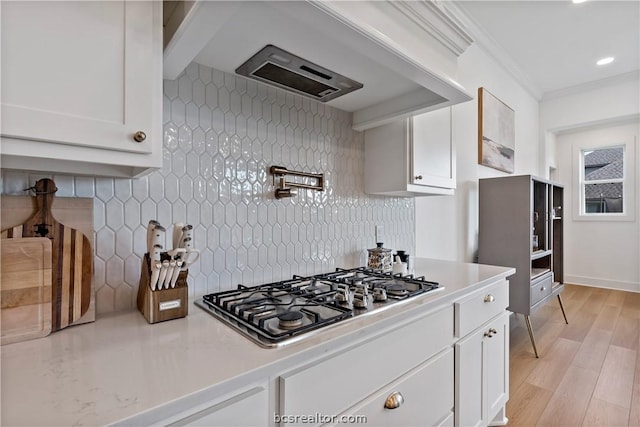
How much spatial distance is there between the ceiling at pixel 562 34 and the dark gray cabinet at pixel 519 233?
1481 mm

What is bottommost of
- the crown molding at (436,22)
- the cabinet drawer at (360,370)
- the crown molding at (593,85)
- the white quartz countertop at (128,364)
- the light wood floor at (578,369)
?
the light wood floor at (578,369)

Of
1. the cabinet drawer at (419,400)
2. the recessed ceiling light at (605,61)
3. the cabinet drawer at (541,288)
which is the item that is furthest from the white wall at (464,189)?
the cabinet drawer at (419,400)

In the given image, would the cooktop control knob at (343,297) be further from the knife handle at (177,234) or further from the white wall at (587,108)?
the white wall at (587,108)

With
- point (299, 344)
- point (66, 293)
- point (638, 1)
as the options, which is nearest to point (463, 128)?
point (638, 1)

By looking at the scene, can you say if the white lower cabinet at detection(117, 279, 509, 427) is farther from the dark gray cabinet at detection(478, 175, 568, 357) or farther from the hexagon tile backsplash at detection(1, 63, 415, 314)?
the dark gray cabinet at detection(478, 175, 568, 357)

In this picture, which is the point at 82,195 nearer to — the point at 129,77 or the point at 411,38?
the point at 129,77

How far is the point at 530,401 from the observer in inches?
76.4

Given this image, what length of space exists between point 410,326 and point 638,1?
3.65 m

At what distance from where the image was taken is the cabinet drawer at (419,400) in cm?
93

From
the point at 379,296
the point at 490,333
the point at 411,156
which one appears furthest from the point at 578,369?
the point at 379,296

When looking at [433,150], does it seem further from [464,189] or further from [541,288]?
[541,288]

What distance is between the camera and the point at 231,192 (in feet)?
4.29

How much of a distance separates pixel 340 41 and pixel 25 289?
1.13m

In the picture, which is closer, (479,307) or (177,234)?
(177,234)
